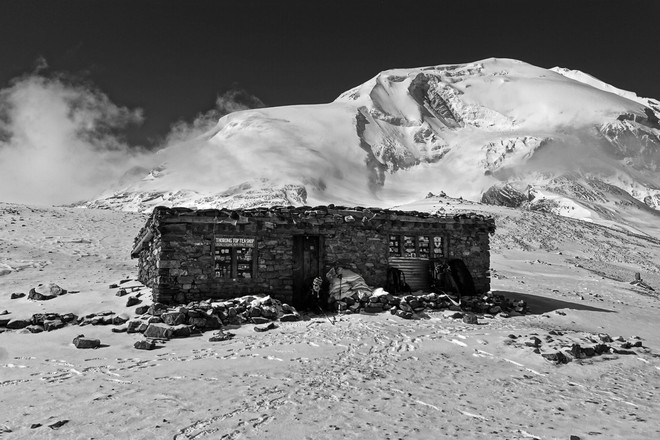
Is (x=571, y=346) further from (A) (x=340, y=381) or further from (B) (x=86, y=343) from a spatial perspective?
(B) (x=86, y=343)

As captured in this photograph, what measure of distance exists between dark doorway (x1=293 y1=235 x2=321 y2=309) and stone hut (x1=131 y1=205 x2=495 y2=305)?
0.13ft

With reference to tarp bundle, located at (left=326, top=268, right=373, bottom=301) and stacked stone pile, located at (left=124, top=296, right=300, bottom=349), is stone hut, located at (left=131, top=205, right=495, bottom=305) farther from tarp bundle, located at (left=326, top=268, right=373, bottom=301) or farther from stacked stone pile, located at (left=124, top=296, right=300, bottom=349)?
stacked stone pile, located at (left=124, top=296, right=300, bottom=349)

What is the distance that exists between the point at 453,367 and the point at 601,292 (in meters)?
20.9

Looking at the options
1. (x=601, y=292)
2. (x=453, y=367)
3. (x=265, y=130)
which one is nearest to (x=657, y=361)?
(x=453, y=367)

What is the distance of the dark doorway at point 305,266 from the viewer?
1836 centimetres

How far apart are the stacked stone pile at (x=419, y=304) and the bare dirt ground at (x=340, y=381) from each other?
0.71 metres

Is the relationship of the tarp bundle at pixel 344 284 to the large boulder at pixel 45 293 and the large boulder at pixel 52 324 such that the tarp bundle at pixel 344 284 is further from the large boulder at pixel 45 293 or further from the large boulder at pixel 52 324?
the large boulder at pixel 45 293

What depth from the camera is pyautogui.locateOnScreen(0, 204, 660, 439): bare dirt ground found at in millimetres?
6926

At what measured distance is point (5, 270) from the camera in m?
24.3

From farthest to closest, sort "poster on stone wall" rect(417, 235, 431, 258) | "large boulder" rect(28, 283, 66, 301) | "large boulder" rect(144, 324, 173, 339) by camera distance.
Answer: "poster on stone wall" rect(417, 235, 431, 258), "large boulder" rect(28, 283, 66, 301), "large boulder" rect(144, 324, 173, 339)

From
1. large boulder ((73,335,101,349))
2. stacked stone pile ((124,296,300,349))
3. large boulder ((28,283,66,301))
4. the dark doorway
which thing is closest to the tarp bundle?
the dark doorway

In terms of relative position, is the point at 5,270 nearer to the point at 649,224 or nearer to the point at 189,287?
the point at 189,287

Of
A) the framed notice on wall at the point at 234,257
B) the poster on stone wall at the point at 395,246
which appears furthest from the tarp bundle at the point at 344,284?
the framed notice on wall at the point at 234,257

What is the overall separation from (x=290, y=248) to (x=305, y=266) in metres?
1.01
